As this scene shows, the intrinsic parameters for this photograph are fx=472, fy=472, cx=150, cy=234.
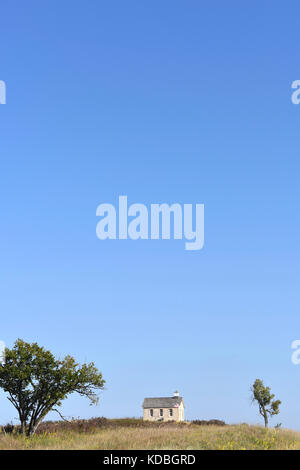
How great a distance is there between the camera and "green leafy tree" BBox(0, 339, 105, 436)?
37.8m

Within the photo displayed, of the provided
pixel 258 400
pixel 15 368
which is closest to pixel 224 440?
pixel 15 368

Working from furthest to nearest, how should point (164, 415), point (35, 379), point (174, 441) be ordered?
point (164, 415) → point (35, 379) → point (174, 441)

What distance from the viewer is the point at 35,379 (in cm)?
3803

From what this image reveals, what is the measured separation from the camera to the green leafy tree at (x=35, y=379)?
37.8 meters

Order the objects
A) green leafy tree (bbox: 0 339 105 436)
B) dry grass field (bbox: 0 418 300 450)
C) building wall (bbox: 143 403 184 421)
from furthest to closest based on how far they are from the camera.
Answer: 1. building wall (bbox: 143 403 184 421)
2. green leafy tree (bbox: 0 339 105 436)
3. dry grass field (bbox: 0 418 300 450)

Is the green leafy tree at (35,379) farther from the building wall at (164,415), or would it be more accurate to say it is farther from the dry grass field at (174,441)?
the building wall at (164,415)

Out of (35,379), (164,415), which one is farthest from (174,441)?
(164,415)

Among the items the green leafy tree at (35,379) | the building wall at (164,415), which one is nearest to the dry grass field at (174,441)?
the green leafy tree at (35,379)

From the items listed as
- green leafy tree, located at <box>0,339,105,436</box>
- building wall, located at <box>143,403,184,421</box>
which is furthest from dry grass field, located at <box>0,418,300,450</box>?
building wall, located at <box>143,403,184,421</box>

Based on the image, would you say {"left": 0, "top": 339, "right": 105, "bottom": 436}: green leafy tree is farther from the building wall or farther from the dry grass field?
the building wall

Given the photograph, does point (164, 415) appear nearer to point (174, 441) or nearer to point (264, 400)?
point (264, 400)

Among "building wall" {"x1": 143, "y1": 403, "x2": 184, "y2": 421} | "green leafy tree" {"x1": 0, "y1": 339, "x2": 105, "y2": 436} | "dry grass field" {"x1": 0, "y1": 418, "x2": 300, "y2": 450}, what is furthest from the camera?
"building wall" {"x1": 143, "y1": 403, "x2": 184, "y2": 421}
